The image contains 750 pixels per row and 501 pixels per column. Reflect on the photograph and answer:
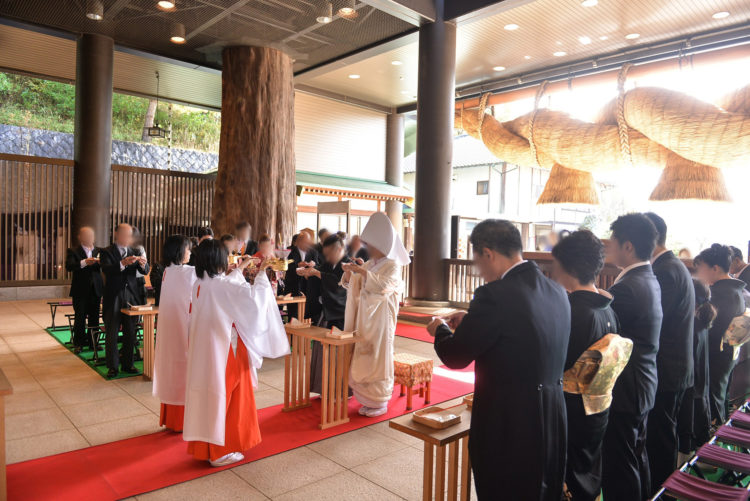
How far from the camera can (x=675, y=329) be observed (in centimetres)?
304

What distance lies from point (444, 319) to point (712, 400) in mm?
3394

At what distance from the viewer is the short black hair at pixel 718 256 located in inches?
159

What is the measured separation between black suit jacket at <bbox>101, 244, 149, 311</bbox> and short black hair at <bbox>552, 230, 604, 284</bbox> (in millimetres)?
4982

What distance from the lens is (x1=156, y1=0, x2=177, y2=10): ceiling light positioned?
7621 mm

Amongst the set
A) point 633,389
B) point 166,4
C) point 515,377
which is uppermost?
point 166,4

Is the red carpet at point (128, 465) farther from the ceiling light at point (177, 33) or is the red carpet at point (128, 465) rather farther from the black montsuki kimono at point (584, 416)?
the ceiling light at point (177, 33)

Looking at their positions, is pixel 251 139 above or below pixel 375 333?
above

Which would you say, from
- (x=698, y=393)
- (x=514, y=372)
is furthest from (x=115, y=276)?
(x=698, y=393)

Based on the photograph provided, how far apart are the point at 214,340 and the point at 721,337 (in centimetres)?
402

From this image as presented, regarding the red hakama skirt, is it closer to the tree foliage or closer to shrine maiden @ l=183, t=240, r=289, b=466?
shrine maiden @ l=183, t=240, r=289, b=466

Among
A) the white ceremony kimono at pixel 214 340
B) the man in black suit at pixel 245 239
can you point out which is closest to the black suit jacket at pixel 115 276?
the man in black suit at pixel 245 239

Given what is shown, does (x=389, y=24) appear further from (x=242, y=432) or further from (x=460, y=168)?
(x=460, y=168)

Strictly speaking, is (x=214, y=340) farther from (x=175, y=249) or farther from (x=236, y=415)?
(x=175, y=249)

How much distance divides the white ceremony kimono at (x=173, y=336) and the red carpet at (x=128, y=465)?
0.38m
